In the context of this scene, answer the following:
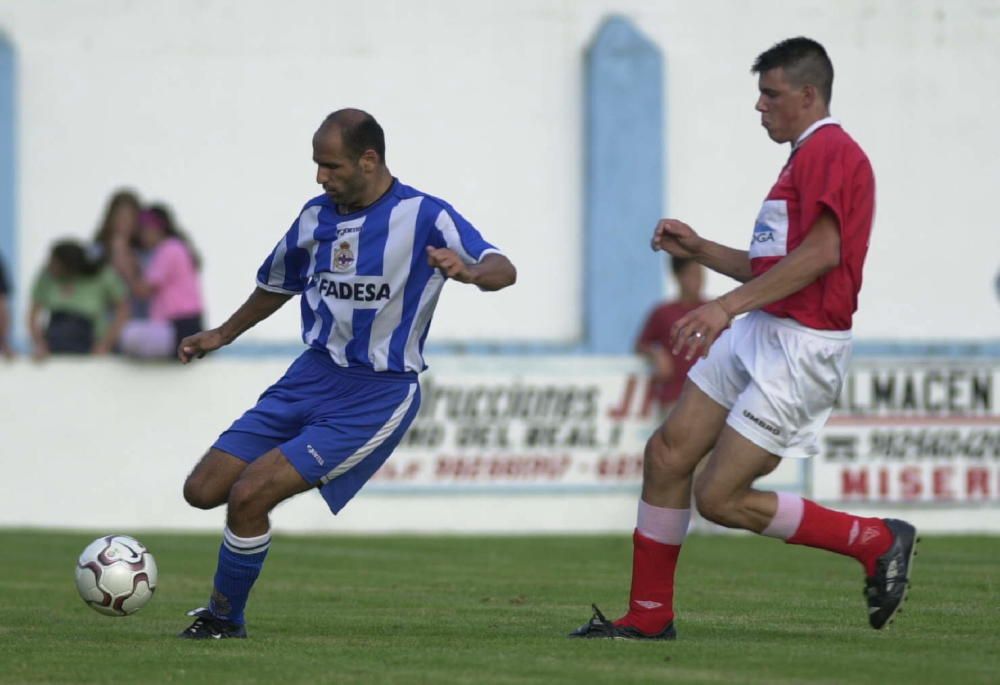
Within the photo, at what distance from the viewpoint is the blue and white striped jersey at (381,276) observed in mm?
8156

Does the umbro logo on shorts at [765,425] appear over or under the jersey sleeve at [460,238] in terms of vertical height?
under

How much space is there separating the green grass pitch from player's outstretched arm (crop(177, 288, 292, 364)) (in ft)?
3.93

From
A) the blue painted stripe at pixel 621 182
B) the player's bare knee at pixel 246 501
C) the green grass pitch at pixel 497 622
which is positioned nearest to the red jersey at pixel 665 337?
the green grass pitch at pixel 497 622

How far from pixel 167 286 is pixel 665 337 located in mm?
4272

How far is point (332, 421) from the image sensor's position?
815 cm

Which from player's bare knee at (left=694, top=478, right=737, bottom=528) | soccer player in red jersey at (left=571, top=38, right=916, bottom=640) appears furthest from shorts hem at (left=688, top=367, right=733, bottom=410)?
player's bare knee at (left=694, top=478, right=737, bottom=528)

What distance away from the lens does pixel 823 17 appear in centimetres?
2184

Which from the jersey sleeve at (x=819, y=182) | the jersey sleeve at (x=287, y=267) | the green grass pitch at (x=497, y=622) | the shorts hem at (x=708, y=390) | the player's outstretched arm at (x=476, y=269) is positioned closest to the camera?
the green grass pitch at (x=497, y=622)

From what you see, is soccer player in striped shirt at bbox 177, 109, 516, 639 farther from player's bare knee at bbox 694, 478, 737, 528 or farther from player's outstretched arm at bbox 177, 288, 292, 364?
player's bare knee at bbox 694, 478, 737, 528

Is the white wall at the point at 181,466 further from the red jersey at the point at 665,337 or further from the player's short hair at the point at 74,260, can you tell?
the player's short hair at the point at 74,260

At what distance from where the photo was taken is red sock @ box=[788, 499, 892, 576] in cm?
771

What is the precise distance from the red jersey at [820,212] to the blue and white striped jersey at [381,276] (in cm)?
117

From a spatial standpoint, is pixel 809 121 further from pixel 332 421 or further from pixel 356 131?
pixel 332 421

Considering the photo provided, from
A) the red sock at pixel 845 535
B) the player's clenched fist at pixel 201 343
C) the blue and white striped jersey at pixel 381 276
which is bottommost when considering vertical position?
the red sock at pixel 845 535
